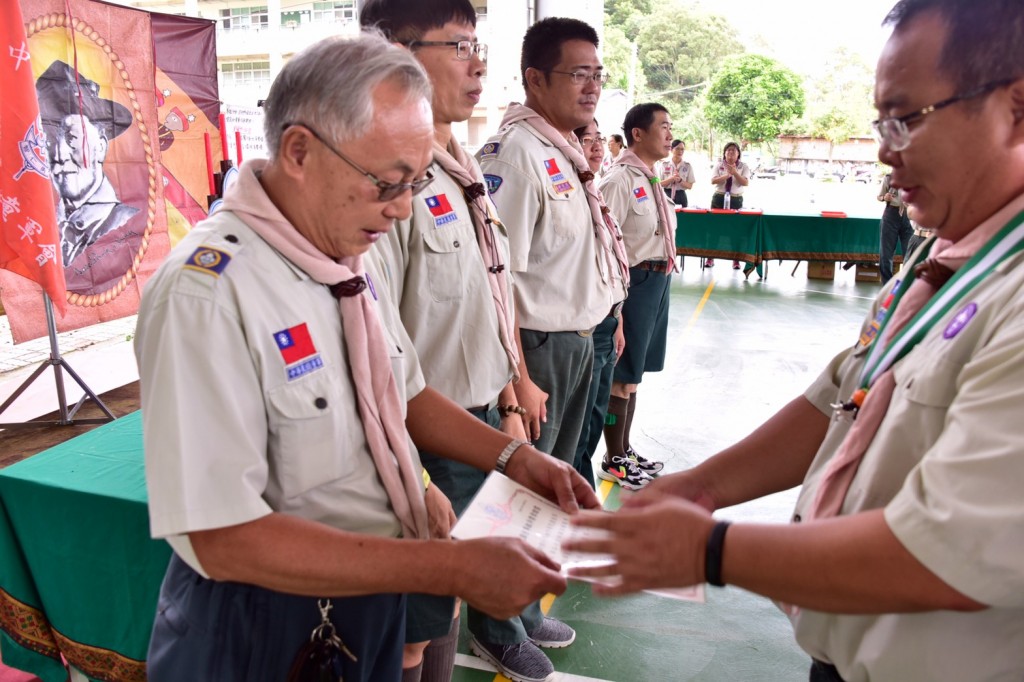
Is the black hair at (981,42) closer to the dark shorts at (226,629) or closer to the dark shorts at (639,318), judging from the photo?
the dark shorts at (226,629)

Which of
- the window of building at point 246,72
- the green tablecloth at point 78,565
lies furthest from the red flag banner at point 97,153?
the window of building at point 246,72

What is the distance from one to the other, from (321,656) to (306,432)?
396 mm

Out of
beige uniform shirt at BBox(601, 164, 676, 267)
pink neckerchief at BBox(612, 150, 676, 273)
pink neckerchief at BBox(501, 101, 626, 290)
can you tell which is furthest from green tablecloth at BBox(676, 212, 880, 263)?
pink neckerchief at BBox(501, 101, 626, 290)

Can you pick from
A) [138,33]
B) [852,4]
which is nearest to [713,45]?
[852,4]

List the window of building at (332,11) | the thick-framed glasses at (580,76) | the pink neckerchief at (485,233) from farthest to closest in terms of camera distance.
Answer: the window of building at (332,11), the thick-framed glasses at (580,76), the pink neckerchief at (485,233)

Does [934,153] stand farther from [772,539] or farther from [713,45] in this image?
[713,45]

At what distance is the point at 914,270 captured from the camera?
1.27m

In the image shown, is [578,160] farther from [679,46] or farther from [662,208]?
[679,46]

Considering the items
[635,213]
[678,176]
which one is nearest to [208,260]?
[635,213]

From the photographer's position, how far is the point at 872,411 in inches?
42.8

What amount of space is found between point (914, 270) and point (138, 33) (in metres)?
5.08

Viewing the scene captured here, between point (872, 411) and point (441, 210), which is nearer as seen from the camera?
point (872, 411)

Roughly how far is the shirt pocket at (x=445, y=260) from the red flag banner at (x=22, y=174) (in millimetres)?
2831

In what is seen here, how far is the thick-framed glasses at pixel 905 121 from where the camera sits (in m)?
1.02
